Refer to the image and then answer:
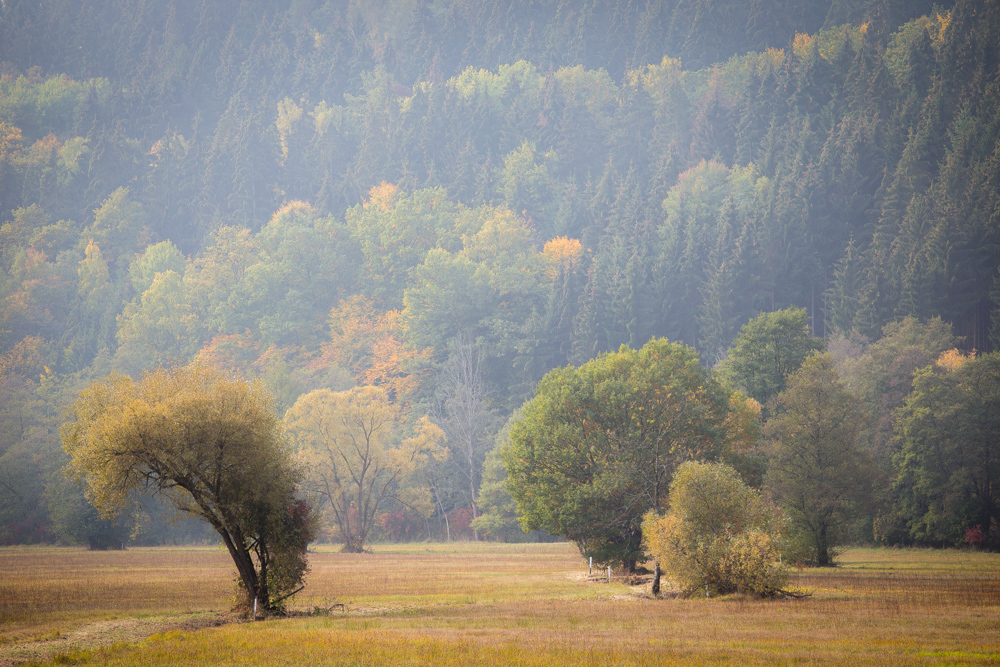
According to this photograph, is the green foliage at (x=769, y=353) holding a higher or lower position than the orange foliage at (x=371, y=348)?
lower

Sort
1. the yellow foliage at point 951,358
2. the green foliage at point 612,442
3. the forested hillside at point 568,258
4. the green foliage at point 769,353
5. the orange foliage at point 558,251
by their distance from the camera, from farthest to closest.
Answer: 1. the orange foliage at point 558,251
2. the forested hillside at point 568,258
3. the yellow foliage at point 951,358
4. the green foliage at point 769,353
5. the green foliage at point 612,442

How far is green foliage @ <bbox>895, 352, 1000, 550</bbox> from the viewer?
71.4 metres

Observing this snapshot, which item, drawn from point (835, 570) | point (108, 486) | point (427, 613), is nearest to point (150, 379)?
point (108, 486)

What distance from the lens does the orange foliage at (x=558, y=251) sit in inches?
5595

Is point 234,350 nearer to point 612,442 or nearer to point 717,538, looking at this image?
point 612,442

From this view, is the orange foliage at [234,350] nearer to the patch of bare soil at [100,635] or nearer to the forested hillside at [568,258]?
the forested hillside at [568,258]

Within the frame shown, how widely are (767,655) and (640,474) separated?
1058 inches

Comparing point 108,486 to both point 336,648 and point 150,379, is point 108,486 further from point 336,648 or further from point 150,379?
A: point 336,648

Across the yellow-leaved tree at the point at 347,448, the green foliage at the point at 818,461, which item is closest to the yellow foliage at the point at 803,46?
the yellow-leaved tree at the point at 347,448

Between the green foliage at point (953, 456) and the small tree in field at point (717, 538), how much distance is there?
123ft

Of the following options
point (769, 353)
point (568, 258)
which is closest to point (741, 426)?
point (769, 353)

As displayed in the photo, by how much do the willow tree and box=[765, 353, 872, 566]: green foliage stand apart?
37.3 m

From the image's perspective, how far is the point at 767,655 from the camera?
24391mm

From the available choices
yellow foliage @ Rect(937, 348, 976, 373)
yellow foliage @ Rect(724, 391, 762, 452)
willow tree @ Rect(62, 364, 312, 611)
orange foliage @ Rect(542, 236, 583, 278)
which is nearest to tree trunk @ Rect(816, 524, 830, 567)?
yellow foliage @ Rect(724, 391, 762, 452)
